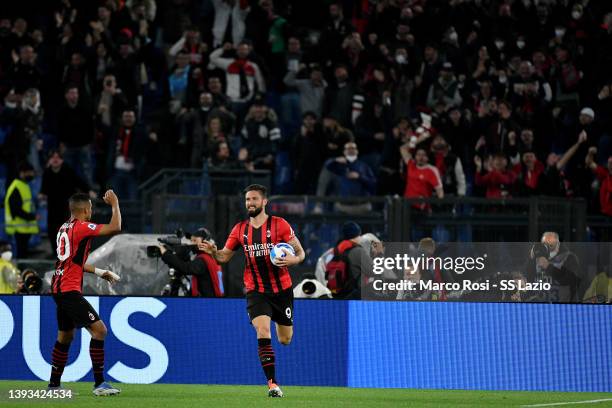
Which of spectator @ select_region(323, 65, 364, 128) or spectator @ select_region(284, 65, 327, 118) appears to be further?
spectator @ select_region(284, 65, 327, 118)

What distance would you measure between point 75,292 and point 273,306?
6.26ft

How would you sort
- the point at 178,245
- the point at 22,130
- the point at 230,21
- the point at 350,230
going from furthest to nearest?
the point at 230,21 → the point at 22,130 → the point at 350,230 → the point at 178,245

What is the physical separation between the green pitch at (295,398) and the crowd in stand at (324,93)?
5718mm

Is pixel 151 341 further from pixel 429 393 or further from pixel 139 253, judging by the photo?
pixel 429 393

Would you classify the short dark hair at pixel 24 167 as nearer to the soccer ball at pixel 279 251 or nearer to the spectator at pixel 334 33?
the spectator at pixel 334 33

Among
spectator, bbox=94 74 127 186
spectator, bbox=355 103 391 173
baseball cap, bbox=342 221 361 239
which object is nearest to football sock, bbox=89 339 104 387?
baseball cap, bbox=342 221 361 239

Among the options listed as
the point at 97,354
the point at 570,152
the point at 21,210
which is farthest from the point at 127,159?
the point at 97,354

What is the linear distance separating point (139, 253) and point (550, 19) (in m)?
10.8

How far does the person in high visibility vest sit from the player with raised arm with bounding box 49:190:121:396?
7116mm

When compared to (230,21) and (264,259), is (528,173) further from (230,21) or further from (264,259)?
(264,259)

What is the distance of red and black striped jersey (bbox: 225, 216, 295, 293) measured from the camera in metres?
13.5

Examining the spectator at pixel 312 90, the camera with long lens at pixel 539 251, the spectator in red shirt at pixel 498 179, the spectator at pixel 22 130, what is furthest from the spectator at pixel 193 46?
the camera with long lens at pixel 539 251

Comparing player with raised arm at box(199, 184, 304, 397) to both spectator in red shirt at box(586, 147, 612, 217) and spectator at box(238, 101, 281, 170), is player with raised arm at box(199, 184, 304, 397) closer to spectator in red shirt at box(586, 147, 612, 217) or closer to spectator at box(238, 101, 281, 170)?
spectator at box(238, 101, 281, 170)

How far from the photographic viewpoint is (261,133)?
2131 centimetres
